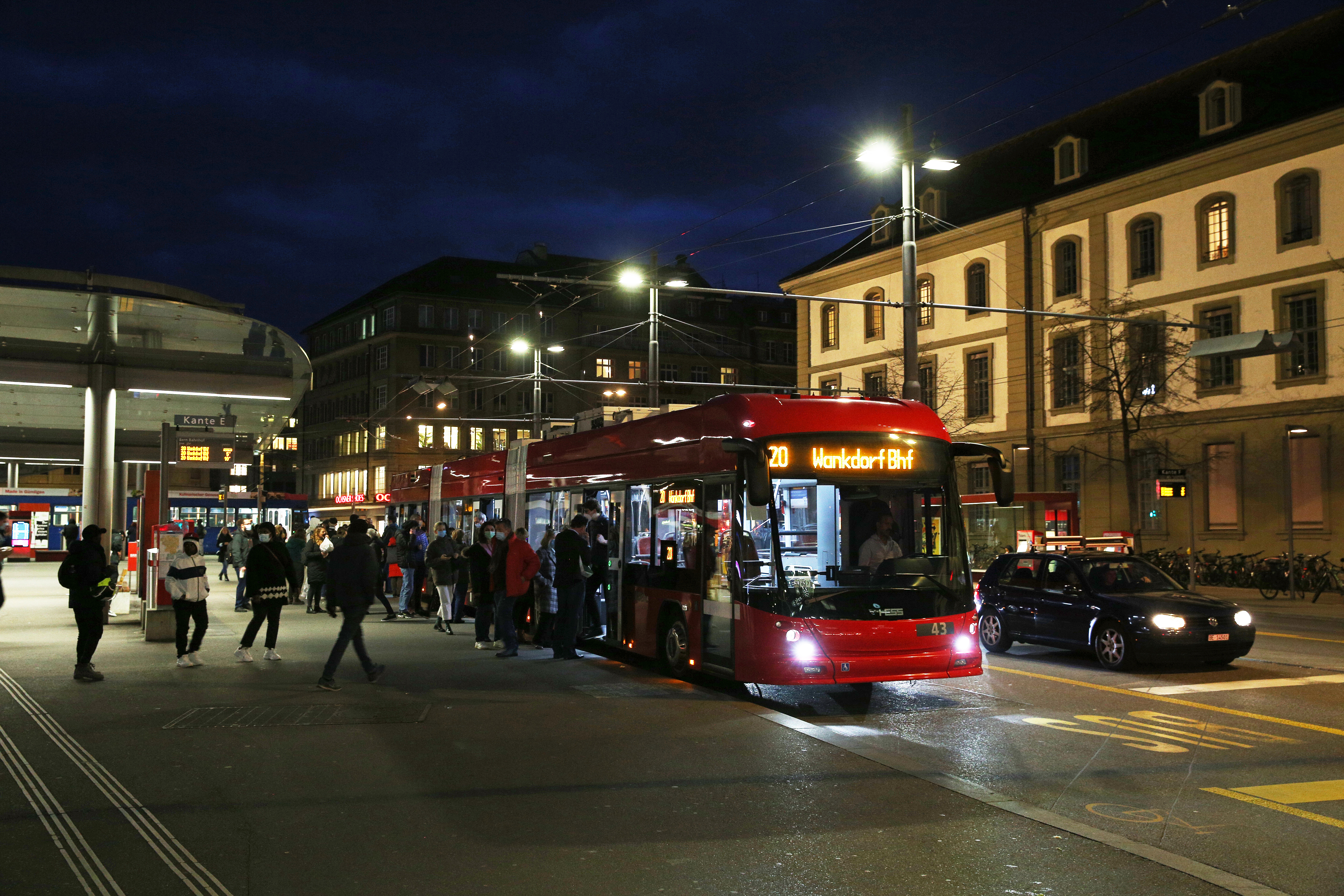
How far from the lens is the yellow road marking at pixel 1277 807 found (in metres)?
7.11

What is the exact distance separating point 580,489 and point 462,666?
3814 mm

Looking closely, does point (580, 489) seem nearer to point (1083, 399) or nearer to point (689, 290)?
point (689, 290)

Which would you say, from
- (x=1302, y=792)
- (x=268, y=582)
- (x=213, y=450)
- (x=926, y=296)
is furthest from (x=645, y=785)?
(x=926, y=296)

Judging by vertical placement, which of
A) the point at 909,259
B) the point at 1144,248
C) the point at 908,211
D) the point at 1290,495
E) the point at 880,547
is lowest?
the point at 880,547

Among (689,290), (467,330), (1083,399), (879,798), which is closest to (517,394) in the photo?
(467,330)

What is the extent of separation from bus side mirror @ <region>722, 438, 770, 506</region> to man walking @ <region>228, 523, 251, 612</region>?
39.1 ft

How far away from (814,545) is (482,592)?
20.4 ft

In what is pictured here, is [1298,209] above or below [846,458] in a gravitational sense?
above

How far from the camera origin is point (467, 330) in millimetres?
87500

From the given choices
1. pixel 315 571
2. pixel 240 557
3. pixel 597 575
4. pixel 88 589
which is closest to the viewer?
pixel 88 589

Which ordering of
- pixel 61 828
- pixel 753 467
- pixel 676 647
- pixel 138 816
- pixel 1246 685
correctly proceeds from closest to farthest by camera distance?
pixel 61 828 < pixel 138 816 < pixel 753 467 < pixel 1246 685 < pixel 676 647

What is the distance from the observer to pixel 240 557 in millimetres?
29406

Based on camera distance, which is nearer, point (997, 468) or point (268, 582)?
point (997, 468)

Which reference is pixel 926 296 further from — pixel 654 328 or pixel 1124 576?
pixel 1124 576
